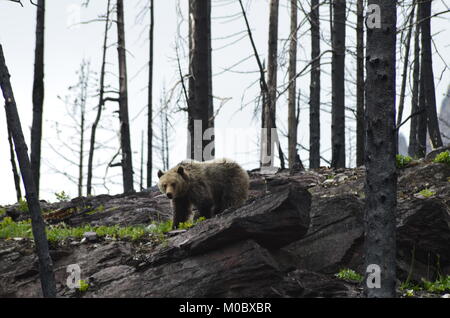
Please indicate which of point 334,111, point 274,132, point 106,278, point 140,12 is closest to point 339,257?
point 106,278

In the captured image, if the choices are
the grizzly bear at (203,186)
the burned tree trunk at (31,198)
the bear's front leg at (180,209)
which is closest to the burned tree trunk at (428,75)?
the grizzly bear at (203,186)

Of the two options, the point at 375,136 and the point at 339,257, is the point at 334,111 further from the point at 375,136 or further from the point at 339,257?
the point at 375,136

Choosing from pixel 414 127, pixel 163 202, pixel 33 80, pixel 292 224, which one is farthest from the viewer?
pixel 414 127

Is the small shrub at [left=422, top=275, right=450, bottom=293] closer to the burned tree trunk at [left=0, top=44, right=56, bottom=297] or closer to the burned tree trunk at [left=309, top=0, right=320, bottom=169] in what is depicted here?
the burned tree trunk at [left=0, top=44, right=56, bottom=297]

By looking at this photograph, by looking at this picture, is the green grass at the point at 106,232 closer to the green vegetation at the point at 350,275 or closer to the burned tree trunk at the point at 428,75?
the green vegetation at the point at 350,275

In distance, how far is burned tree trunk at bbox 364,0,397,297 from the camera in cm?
671

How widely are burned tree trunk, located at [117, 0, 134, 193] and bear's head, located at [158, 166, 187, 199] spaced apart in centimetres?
918

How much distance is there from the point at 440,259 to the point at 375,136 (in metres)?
3.56

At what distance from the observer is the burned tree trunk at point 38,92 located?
15688mm

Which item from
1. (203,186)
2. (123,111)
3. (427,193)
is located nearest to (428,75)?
(427,193)

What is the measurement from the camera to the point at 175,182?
1075 cm

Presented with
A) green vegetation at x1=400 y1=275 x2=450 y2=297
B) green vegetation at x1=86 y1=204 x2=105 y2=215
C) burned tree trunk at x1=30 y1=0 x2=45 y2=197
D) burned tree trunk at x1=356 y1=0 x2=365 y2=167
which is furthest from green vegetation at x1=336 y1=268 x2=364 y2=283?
burned tree trunk at x1=30 y1=0 x2=45 y2=197

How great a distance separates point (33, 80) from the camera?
1588 centimetres

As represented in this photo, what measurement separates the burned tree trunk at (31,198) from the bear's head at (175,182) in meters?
3.39
